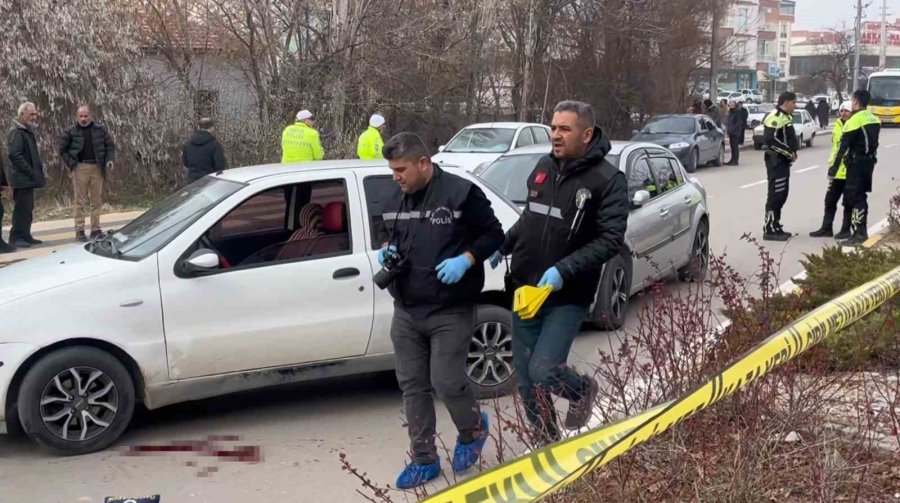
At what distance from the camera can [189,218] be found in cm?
563

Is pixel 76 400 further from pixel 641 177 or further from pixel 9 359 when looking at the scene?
pixel 641 177

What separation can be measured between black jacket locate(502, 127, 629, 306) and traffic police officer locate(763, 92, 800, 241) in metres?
8.06

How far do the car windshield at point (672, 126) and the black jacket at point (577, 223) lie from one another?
20447 millimetres

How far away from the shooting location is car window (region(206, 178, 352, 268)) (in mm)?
5715

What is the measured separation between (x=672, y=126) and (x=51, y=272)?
2098cm

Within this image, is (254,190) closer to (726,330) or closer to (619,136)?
(726,330)

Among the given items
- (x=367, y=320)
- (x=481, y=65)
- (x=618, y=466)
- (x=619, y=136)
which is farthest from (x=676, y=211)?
(x=619, y=136)

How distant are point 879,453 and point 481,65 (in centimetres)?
2191

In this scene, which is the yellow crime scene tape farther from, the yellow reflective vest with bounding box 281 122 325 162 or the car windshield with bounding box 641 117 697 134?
the car windshield with bounding box 641 117 697 134

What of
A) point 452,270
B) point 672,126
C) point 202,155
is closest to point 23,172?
point 202,155

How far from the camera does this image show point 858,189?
11586 millimetres

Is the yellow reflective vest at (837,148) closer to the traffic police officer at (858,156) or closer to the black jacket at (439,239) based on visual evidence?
the traffic police officer at (858,156)

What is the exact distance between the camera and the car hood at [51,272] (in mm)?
5129

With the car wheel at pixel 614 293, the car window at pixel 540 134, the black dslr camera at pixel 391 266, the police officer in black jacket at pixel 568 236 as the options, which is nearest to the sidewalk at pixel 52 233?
the car window at pixel 540 134
